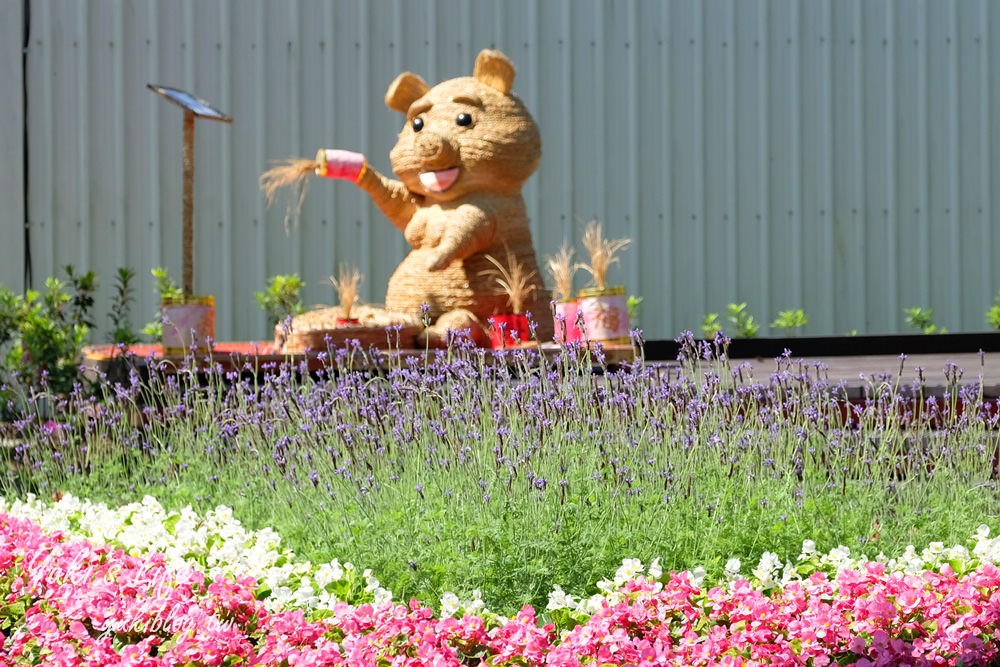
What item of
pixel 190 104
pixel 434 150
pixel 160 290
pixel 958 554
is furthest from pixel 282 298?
pixel 958 554

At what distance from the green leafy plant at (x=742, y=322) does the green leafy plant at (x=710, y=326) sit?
0.37 ft

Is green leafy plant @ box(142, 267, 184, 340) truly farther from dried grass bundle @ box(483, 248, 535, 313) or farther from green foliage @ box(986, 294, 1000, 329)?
green foliage @ box(986, 294, 1000, 329)

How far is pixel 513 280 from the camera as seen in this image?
569 centimetres

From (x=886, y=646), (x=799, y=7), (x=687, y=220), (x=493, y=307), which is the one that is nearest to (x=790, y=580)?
(x=886, y=646)

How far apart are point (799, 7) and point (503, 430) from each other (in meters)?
6.86

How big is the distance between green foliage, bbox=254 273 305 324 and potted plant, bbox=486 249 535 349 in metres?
2.51

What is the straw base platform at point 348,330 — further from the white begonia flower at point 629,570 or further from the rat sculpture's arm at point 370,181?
the white begonia flower at point 629,570

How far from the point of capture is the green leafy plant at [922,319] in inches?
359

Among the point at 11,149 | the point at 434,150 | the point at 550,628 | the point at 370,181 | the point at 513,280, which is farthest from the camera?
the point at 11,149

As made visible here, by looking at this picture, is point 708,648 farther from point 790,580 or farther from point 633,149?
point 633,149

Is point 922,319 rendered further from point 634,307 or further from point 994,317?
point 634,307

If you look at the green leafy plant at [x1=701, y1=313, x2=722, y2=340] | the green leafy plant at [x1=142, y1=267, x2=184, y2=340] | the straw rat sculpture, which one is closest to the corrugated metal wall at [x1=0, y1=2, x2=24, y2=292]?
the green leafy plant at [x1=142, y1=267, x2=184, y2=340]

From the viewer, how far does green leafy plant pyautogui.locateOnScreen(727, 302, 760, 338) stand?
8.66 meters

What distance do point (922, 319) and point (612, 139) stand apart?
8.74ft
